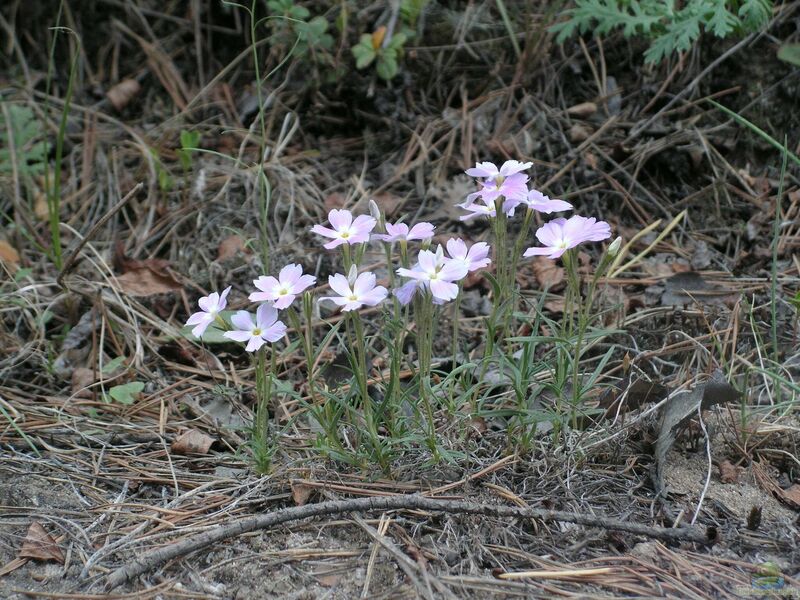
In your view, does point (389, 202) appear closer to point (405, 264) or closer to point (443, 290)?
point (405, 264)

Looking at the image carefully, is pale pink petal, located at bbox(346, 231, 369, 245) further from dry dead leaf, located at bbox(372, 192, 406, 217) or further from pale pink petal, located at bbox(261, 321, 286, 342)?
dry dead leaf, located at bbox(372, 192, 406, 217)

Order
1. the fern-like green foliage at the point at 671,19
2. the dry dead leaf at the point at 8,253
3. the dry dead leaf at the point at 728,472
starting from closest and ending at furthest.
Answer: the dry dead leaf at the point at 728,472
the fern-like green foliage at the point at 671,19
the dry dead leaf at the point at 8,253

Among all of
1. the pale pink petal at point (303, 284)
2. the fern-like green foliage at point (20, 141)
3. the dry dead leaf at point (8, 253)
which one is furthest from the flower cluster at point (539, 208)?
the fern-like green foliage at point (20, 141)

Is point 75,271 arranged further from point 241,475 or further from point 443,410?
point 443,410

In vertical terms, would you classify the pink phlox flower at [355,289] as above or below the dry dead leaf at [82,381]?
above

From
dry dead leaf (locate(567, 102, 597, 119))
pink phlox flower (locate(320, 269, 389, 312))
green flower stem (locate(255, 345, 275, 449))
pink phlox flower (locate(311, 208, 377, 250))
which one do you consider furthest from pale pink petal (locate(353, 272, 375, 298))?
dry dead leaf (locate(567, 102, 597, 119))

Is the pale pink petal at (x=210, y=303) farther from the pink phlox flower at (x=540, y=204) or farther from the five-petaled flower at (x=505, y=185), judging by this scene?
the pink phlox flower at (x=540, y=204)

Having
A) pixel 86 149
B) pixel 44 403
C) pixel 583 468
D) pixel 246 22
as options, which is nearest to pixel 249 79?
pixel 246 22
